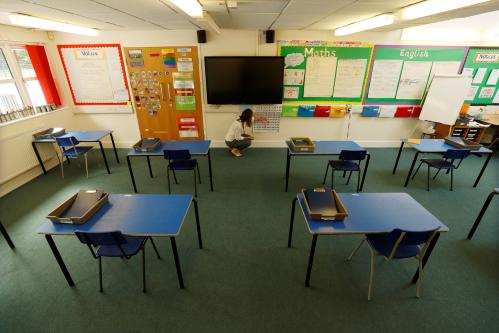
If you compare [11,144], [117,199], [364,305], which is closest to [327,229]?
[364,305]

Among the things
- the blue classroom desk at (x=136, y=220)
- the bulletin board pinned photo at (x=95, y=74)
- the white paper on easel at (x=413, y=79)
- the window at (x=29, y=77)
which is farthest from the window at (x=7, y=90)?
the white paper on easel at (x=413, y=79)

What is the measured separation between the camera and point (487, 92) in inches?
210

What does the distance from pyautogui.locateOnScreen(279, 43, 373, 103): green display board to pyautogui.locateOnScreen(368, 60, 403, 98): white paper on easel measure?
8.5 inches

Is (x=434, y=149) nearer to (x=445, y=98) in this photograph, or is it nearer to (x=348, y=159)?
(x=348, y=159)

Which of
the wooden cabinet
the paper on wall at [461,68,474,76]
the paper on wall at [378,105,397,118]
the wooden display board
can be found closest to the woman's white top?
the wooden display board

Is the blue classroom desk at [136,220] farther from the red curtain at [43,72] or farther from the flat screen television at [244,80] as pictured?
the red curtain at [43,72]

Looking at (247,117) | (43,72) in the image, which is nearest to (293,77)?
(247,117)

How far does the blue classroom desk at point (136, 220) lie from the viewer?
1902mm

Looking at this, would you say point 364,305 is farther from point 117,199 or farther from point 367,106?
point 367,106

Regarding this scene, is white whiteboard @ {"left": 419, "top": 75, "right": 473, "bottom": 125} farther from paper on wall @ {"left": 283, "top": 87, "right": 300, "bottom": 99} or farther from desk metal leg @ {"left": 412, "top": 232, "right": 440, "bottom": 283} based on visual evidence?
desk metal leg @ {"left": 412, "top": 232, "right": 440, "bottom": 283}

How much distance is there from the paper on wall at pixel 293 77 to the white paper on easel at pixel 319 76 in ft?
0.37

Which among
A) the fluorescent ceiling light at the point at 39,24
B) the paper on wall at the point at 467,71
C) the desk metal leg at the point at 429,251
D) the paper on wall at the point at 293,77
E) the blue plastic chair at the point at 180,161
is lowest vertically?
the desk metal leg at the point at 429,251

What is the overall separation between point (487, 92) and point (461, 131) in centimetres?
113

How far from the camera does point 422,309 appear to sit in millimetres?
2064
